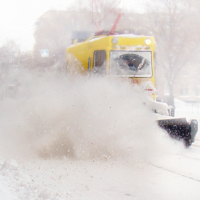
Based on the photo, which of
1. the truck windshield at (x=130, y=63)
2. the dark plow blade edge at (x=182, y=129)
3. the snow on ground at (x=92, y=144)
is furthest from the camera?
the truck windshield at (x=130, y=63)

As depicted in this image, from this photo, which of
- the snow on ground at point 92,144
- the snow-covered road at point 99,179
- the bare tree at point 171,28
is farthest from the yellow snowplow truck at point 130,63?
the bare tree at point 171,28

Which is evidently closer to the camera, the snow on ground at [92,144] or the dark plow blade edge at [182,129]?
the snow on ground at [92,144]

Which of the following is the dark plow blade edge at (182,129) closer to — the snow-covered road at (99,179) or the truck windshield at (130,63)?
the snow-covered road at (99,179)

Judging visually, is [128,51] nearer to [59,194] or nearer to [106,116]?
[106,116]

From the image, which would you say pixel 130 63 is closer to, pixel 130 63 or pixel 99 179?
pixel 130 63

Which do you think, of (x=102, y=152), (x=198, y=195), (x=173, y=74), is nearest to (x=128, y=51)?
(x=102, y=152)

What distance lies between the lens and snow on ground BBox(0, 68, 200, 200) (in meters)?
4.53

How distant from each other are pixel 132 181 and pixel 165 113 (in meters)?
2.92

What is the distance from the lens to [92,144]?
5.88 m

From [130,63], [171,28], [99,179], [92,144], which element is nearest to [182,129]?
[130,63]

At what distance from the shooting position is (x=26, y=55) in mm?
34750

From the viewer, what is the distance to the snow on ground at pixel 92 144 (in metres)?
4.53

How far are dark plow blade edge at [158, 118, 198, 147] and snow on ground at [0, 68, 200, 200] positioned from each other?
0.18 meters

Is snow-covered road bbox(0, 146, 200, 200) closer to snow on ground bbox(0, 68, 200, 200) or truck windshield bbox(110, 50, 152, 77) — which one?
snow on ground bbox(0, 68, 200, 200)
